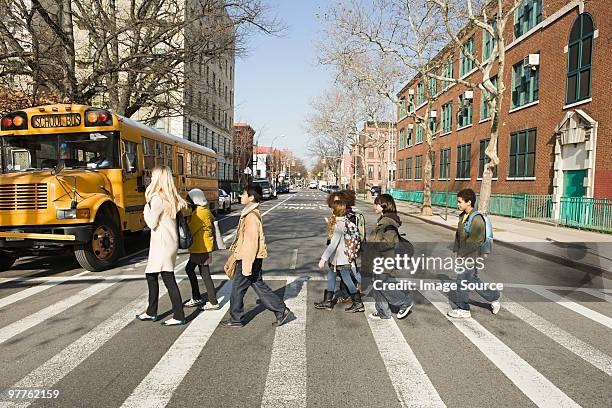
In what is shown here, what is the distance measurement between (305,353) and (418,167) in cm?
4609

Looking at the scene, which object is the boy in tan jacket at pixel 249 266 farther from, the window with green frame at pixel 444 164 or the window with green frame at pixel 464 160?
the window with green frame at pixel 444 164

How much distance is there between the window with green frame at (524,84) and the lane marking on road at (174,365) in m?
23.3

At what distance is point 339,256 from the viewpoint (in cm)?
598

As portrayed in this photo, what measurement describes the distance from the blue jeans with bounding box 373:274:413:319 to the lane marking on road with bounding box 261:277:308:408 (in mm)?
1031

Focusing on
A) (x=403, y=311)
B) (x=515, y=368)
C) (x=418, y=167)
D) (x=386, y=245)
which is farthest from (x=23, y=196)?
(x=418, y=167)

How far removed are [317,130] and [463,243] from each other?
50.8 meters

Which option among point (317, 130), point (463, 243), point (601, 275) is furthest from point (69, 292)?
point (317, 130)

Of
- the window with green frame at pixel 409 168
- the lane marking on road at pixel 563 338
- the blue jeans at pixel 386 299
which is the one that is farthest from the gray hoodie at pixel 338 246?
the window with green frame at pixel 409 168

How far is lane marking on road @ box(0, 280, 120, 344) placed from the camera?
17.5 ft

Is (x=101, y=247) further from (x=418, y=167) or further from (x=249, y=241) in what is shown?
(x=418, y=167)

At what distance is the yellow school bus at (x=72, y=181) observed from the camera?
26.9 feet

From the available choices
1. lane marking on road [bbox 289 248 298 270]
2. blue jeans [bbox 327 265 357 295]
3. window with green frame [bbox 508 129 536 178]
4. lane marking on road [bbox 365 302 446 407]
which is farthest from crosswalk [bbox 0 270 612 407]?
window with green frame [bbox 508 129 536 178]

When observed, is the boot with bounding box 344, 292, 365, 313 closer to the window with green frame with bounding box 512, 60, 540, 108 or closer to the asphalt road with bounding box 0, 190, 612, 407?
the asphalt road with bounding box 0, 190, 612, 407

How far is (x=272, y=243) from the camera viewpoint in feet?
43.2
